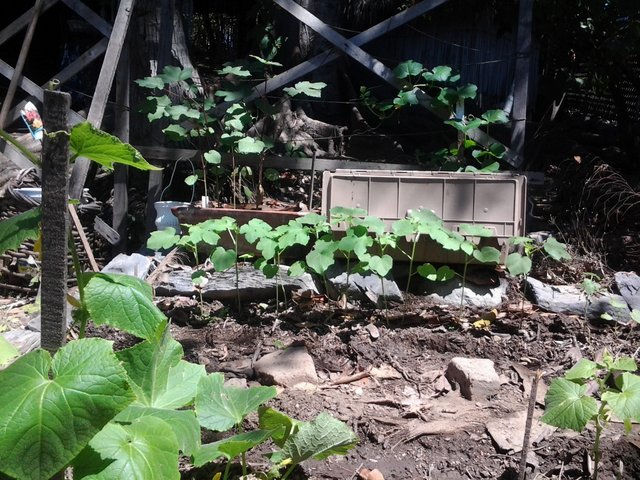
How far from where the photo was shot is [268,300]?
412cm

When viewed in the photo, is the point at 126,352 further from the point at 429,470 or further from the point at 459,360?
the point at 459,360

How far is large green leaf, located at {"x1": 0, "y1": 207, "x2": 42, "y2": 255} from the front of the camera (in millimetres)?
1384

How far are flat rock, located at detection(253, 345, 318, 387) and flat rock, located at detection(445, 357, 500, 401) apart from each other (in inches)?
24.5

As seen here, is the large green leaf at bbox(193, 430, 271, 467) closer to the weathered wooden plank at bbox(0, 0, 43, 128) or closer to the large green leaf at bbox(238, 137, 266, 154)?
the large green leaf at bbox(238, 137, 266, 154)

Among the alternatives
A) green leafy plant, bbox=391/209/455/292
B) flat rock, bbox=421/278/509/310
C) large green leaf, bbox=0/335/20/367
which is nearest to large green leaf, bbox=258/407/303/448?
large green leaf, bbox=0/335/20/367

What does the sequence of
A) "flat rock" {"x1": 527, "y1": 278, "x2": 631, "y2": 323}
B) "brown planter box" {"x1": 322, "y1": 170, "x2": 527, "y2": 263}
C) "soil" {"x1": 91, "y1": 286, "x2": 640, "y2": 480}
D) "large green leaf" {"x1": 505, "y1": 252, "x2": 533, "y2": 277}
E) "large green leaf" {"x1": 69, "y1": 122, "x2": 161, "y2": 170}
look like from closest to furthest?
1. "large green leaf" {"x1": 69, "y1": 122, "x2": 161, "y2": 170}
2. "soil" {"x1": 91, "y1": 286, "x2": 640, "y2": 480}
3. "large green leaf" {"x1": 505, "y1": 252, "x2": 533, "y2": 277}
4. "flat rock" {"x1": 527, "y1": 278, "x2": 631, "y2": 323}
5. "brown planter box" {"x1": 322, "y1": 170, "x2": 527, "y2": 263}

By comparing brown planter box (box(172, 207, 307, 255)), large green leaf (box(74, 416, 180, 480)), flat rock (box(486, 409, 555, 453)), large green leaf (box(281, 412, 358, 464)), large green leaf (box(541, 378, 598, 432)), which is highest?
brown planter box (box(172, 207, 307, 255))

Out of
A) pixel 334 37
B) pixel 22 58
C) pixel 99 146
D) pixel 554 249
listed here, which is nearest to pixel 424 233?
pixel 554 249

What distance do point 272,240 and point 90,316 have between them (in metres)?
2.36

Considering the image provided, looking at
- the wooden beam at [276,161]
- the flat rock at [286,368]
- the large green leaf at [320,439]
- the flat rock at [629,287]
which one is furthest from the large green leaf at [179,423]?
the wooden beam at [276,161]

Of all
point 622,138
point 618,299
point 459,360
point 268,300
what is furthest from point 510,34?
point 459,360

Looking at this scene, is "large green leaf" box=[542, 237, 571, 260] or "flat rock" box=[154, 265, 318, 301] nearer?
"large green leaf" box=[542, 237, 571, 260]

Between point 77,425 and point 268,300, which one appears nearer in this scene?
point 77,425

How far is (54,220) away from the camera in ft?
4.49
